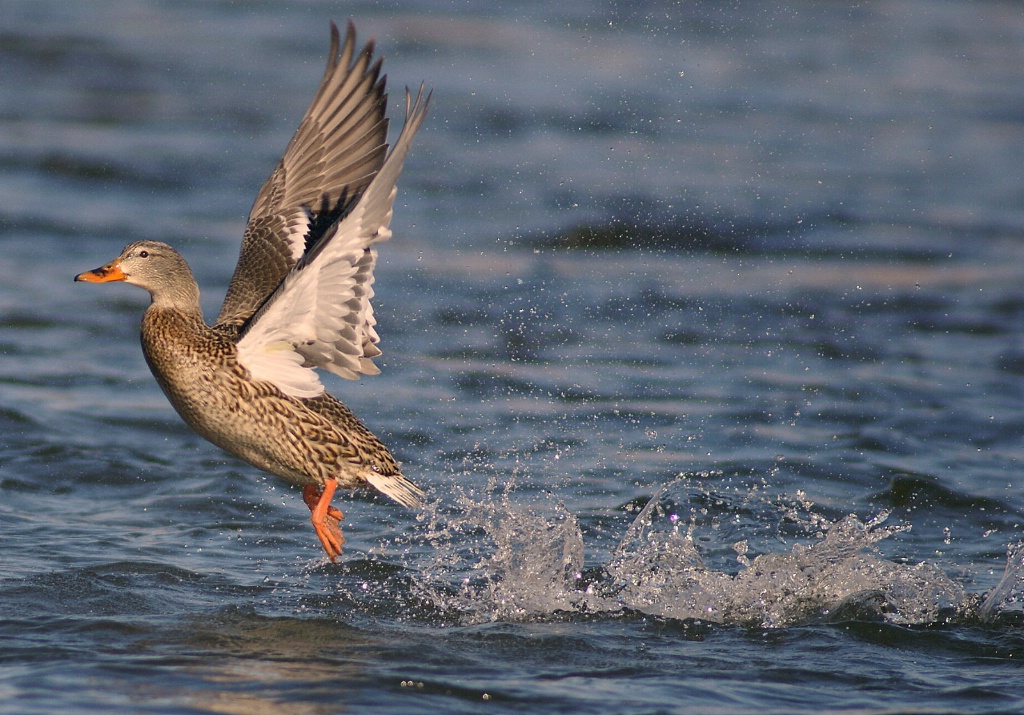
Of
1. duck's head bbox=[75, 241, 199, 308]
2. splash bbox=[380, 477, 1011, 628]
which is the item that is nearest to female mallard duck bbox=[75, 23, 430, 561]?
duck's head bbox=[75, 241, 199, 308]

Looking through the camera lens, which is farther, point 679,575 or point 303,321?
point 679,575

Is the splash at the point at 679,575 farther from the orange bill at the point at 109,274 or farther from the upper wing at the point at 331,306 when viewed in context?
the orange bill at the point at 109,274

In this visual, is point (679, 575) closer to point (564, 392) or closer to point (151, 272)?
point (151, 272)

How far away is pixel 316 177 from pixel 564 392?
233 centimetres

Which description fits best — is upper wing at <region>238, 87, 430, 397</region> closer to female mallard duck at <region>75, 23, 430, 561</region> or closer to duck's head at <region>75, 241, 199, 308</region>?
female mallard duck at <region>75, 23, 430, 561</region>

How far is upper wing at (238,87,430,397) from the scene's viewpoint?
181 inches

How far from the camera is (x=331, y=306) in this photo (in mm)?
5020

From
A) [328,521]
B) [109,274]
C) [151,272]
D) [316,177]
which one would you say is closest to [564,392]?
[316,177]

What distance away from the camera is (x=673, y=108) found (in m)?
14.3

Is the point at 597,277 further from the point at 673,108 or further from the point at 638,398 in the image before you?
the point at 673,108

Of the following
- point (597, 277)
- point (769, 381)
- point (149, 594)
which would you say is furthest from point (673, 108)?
point (149, 594)

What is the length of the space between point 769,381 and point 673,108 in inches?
264

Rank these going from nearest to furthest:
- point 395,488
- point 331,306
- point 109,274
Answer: point 331,306, point 109,274, point 395,488

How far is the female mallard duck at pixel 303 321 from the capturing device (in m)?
4.93
